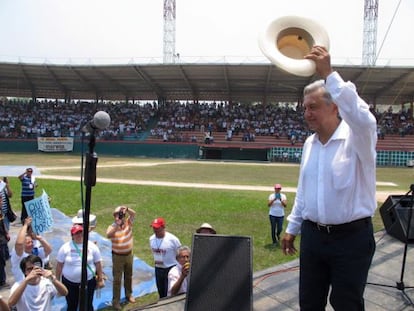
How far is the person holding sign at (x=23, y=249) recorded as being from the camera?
4.82m

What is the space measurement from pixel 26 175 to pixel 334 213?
9.71 meters

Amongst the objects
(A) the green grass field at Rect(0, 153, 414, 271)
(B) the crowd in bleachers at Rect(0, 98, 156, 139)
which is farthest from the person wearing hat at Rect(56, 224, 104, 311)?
(B) the crowd in bleachers at Rect(0, 98, 156, 139)

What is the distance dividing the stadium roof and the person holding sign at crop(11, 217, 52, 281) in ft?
93.6

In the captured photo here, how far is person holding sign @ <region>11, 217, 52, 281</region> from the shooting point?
190 inches

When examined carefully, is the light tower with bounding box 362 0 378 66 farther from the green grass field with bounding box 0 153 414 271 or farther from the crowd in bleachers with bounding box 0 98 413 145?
the green grass field with bounding box 0 153 414 271

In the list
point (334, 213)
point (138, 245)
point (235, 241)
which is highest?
point (334, 213)

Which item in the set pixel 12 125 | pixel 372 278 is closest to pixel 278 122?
pixel 12 125

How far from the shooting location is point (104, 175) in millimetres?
20812

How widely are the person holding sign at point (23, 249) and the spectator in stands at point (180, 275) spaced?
5.69ft

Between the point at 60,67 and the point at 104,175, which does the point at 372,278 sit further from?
the point at 60,67

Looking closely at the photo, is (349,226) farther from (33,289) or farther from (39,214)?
(39,214)

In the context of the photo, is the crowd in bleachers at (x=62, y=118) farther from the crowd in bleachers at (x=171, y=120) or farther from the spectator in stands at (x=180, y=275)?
the spectator in stands at (x=180, y=275)

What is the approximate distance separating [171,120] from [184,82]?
4.52m

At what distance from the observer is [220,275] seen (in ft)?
11.4
